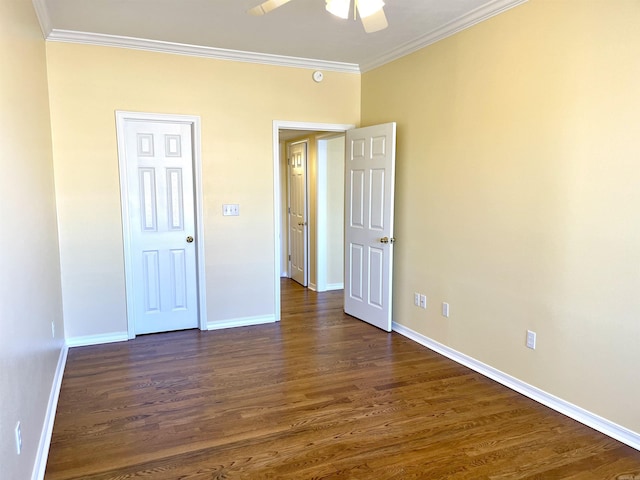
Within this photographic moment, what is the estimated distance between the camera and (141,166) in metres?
4.08

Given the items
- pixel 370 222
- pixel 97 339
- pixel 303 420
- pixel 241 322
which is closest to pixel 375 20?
pixel 370 222

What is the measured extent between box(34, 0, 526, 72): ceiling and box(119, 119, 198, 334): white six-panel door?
2.54ft

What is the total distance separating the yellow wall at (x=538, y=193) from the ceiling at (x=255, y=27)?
0.71ft

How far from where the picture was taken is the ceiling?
10.1 ft

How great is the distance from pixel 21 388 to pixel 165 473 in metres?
0.80

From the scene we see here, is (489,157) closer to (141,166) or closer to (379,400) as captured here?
(379,400)

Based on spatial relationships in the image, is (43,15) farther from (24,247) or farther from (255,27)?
(24,247)

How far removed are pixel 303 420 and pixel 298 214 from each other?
13.5 ft

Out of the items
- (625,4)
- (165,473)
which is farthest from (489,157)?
(165,473)

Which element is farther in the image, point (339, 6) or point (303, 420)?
point (303, 420)

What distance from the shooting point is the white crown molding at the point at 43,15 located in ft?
9.74

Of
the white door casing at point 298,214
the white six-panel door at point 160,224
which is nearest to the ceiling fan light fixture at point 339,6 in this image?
the white six-panel door at point 160,224

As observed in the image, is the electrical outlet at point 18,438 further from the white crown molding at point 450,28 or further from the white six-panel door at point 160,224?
the white crown molding at point 450,28

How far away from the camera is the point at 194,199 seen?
4.28 meters
